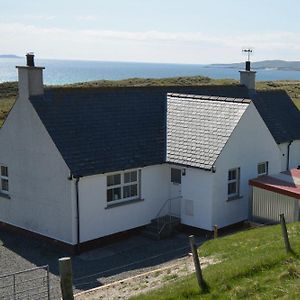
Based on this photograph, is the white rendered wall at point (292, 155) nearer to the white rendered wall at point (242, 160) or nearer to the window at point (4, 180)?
the white rendered wall at point (242, 160)

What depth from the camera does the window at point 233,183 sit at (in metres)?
22.5

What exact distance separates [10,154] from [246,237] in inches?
403

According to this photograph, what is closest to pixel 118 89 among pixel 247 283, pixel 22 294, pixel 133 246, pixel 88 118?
pixel 88 118

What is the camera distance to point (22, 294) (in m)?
14.8

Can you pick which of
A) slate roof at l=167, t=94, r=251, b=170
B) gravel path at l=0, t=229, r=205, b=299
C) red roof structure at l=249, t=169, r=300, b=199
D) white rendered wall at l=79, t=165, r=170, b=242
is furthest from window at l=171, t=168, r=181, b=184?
red roof structure at l=249, t=169, r=300, b=199

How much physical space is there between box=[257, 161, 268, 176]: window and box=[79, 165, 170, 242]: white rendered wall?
14.9ft

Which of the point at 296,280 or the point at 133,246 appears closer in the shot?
the point at 296,280

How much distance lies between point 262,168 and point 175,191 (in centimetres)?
471

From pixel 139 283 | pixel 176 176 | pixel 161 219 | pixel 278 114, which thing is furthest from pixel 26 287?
pixel 278 114

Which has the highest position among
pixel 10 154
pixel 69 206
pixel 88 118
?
pixel 88 118

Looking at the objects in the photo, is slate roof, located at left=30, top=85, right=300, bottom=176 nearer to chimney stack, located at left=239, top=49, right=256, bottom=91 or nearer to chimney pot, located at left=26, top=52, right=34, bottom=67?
chimney pot, located at left=26, top=52, right=34, bottom=67

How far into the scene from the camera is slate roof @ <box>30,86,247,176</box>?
1992cm

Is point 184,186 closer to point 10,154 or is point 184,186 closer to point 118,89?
point 118,89

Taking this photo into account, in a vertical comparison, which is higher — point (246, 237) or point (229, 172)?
point (229, 172)
